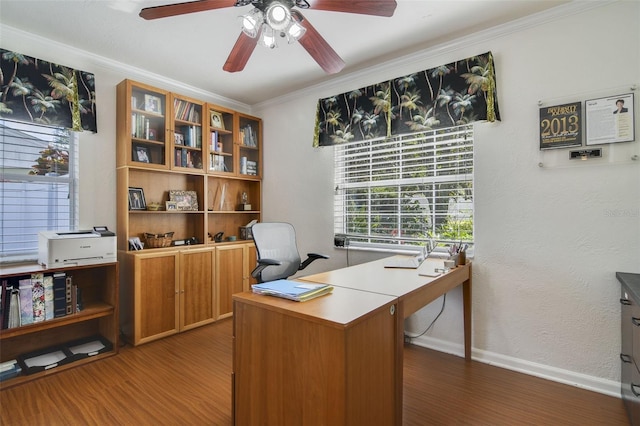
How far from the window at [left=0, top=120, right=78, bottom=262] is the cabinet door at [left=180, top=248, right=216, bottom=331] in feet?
3.50

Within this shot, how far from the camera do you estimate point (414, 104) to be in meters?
2.89

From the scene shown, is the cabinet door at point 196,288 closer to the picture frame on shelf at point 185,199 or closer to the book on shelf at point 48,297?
the picture frame on shelf at point 185,199

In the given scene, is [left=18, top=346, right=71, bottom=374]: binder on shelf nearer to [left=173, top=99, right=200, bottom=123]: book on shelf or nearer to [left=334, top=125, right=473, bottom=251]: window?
[left=173, top=99, right=200, bottom=123]: book on shelf

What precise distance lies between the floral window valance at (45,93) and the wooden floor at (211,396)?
2.06 metres

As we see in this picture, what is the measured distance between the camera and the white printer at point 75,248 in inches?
96.1

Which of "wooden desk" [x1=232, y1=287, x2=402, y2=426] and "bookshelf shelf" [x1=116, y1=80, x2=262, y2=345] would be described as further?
"bookshelf shelf" [x1=116, y1=80, x2=262, y2=345]

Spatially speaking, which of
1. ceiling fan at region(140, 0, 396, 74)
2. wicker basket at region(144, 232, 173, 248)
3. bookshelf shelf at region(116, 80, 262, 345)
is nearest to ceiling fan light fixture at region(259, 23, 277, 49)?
ceiling fan at region(140, 0, 396, 74)

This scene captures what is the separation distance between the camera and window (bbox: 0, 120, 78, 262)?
2605 mm

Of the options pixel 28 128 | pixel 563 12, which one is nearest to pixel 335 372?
pixel 563 12

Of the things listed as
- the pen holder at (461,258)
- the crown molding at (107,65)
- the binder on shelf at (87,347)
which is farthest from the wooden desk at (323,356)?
the crown molding at (107,65)

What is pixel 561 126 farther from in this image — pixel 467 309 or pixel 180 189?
pixel 180 189

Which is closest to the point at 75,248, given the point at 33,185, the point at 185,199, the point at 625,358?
the point at 33,185

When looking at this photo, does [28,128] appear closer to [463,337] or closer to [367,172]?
[367,172]

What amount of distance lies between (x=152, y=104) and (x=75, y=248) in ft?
5.17
